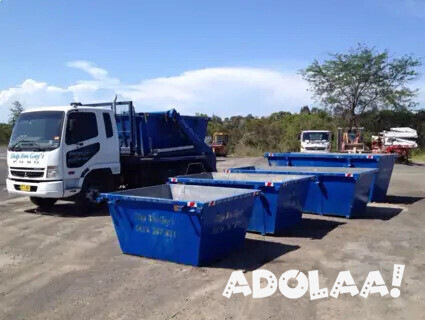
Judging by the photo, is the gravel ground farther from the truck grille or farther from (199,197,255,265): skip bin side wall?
the truck grille

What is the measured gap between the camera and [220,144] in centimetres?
4147

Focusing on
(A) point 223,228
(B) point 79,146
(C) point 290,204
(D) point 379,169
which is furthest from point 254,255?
(D) point 379,169

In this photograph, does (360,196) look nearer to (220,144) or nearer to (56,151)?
(56,151)

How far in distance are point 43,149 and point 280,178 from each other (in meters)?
5.28

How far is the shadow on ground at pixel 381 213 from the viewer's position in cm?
1078

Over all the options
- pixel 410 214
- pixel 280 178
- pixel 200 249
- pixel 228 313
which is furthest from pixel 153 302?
pixel 410 214

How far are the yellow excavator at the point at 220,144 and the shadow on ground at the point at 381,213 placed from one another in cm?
2819

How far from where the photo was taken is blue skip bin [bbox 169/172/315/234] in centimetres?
828

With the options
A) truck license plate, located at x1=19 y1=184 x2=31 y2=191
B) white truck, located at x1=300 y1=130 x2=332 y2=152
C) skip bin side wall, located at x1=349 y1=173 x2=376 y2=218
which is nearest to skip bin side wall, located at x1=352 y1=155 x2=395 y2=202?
skip bin side wall, located at x1=349 y1=173 x2=376 y2=218

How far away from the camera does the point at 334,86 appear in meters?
38.7

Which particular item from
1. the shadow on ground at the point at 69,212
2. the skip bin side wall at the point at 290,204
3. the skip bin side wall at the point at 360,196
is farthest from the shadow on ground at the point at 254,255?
the shadow on ground at the point at 69,212

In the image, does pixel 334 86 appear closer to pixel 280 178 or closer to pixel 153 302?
pixel 280 178

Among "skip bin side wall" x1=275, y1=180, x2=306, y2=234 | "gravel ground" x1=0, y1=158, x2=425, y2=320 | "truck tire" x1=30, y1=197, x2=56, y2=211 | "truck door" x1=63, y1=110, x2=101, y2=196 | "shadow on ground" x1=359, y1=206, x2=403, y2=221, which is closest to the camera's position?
"gravel ground" x1=0, y1=158, x2=425, y2=320

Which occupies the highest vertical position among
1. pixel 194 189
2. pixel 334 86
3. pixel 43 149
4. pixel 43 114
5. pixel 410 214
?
pixel 334 86
